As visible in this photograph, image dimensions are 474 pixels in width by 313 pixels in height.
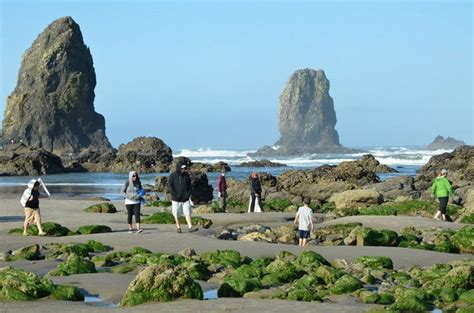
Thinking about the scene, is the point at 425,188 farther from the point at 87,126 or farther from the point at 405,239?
the point at 87,126

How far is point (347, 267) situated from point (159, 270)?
5647mm

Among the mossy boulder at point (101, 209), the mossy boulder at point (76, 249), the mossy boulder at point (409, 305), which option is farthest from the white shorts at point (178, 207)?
the mossy boulder at point (409, 305)

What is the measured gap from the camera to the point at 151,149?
92.9m

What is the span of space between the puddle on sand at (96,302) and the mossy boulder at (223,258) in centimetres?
410

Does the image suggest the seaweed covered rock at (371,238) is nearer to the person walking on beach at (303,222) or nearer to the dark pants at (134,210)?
the person walking on beach at (303,222)

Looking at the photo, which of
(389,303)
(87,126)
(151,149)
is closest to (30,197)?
(389,303)

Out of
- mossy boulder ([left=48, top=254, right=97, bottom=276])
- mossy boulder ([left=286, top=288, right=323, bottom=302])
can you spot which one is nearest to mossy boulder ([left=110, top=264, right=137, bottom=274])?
mossy boulder ([left=48, top=254, right=97, bottom=276])

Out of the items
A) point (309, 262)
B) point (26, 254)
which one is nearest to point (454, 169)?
point (309, 262)

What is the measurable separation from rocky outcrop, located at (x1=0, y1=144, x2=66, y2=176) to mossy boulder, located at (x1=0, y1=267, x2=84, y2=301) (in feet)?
219

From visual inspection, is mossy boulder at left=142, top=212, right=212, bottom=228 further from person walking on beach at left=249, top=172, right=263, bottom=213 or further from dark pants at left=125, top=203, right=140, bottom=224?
person walking on beach at left=249, top=172, right=263, bottom=213

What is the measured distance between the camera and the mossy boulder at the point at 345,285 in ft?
46.9

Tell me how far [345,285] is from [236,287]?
1.99 meters

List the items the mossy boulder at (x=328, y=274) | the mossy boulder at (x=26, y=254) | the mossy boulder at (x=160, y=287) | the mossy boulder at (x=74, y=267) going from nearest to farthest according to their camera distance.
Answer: the mossy boulder at (x=160, y=287) < the mossy boulder at (x=328, y=274) < the mossy boulder at (x=74, y=267) < the mossy boulder at (x=26, y=254)

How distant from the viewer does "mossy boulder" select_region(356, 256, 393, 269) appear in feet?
57.5
